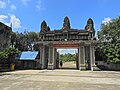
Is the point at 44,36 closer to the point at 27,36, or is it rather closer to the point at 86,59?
the point at 86,59

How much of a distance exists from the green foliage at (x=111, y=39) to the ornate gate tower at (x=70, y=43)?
2.49 meters

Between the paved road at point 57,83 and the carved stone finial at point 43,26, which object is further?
the carved stone finial at point 43,26

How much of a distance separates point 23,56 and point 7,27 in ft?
29.5

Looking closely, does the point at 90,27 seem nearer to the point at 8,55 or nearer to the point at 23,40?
the point at 8,55

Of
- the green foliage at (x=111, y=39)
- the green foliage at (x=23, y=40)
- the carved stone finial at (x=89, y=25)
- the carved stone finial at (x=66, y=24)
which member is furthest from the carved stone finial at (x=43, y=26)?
the green foliage at (x=23, y=40)

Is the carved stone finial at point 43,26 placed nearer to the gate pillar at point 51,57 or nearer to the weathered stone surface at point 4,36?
the gate pillar at point 51,57

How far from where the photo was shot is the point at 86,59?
26797 millimetres

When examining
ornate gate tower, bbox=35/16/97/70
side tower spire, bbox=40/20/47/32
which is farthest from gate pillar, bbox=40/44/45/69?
side tower spire, bbox=40/20/47/32

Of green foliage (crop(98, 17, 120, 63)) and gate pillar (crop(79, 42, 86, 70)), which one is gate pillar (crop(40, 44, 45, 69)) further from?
green foliage (crop(98, 17, 120, 63))

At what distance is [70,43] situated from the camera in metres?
26.5

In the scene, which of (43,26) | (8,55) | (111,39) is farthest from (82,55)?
(8,55)

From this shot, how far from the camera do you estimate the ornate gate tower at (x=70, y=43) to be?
26.2 metres

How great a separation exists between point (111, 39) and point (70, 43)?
8.42 m

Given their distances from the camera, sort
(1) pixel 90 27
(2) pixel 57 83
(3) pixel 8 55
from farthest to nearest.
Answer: (1) pixel 90 27
(3) pixel 8 55
(2) pixel 57 83
